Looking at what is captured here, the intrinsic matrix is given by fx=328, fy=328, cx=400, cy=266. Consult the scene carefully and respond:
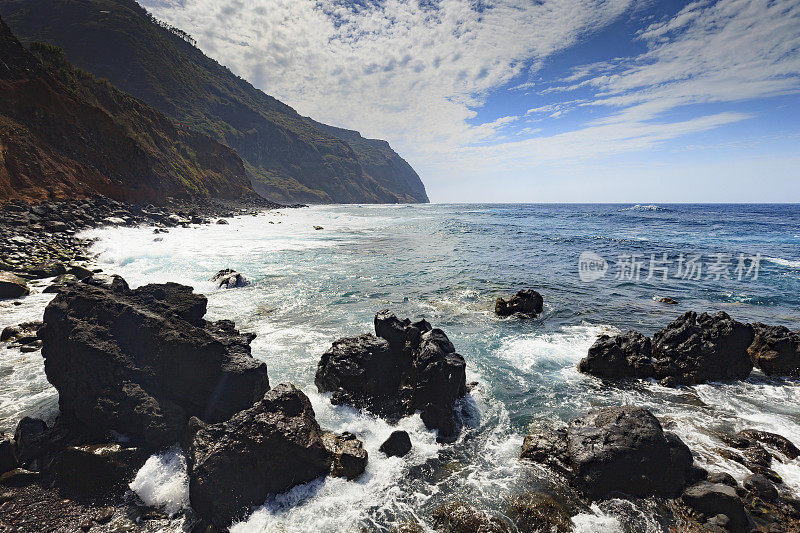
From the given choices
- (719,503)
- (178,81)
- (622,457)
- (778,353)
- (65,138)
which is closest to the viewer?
(719,503)

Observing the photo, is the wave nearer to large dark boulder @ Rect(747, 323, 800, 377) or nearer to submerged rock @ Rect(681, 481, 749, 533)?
large dark boulder @ Rect(747, 323, 800, 377)

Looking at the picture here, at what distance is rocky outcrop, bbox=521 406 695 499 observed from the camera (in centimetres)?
612

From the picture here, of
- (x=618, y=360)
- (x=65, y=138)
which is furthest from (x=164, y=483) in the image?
(x=65, y=138)

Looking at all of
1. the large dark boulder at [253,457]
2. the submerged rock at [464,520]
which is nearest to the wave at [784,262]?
the submerged rock at [464,520]

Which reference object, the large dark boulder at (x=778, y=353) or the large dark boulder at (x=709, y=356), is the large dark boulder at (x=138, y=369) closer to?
the large dark boulder at (x=709, y=356)

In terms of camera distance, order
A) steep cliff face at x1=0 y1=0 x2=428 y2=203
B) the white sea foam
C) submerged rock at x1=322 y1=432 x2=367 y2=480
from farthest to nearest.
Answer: steep cliff face at x1=0 y1=0 x2=428 y2=203 → submerged rock at x1=322 y1=432 x2=367 y2=480 → the white sea foam

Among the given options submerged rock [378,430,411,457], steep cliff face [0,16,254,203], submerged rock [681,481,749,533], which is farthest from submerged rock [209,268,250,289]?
steep cliff face [0,16,254,203]

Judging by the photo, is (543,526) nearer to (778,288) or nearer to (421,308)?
(421,308)

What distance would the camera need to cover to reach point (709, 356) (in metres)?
10.2

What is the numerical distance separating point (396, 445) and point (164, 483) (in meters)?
4.28

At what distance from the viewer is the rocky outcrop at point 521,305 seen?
51.0ft

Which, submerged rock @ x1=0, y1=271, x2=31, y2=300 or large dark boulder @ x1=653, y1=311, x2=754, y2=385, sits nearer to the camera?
large dark boulder @ x1=653, y1=311, x2=754, y2=385

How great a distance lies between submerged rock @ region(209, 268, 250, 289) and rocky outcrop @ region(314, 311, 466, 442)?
12061 millimetres

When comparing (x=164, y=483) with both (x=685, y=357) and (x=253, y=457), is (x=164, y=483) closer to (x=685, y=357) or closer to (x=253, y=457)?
(x=253, y=457)
